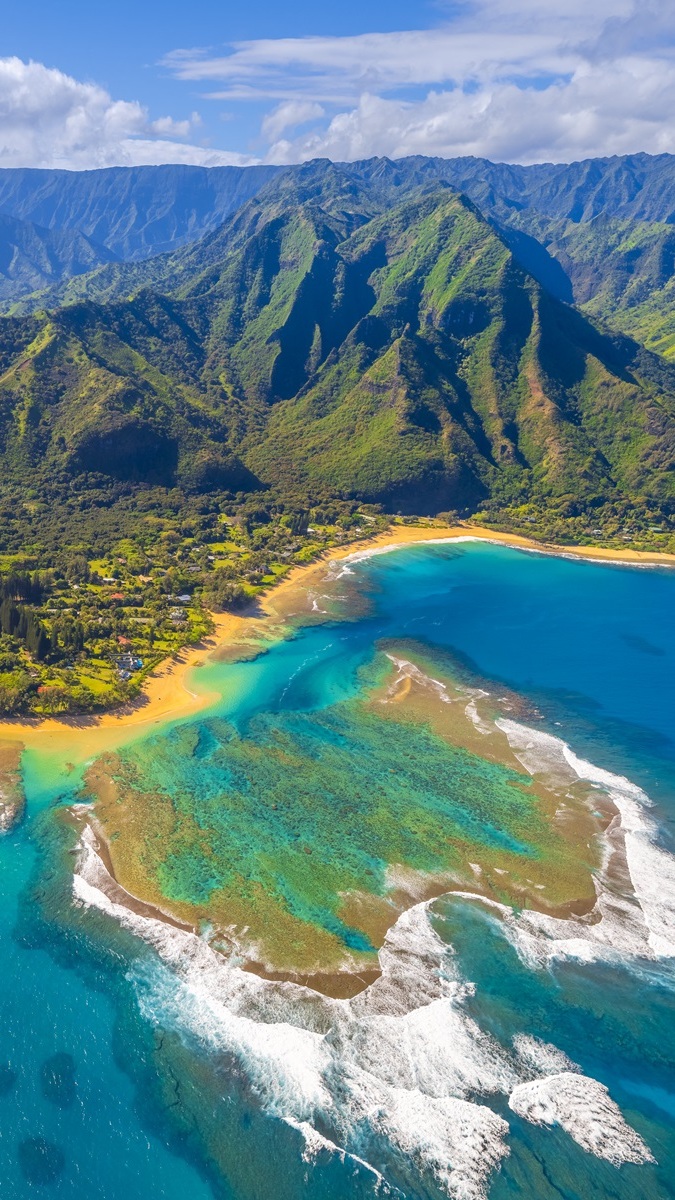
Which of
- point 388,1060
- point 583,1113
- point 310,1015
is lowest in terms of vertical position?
point 583,1113

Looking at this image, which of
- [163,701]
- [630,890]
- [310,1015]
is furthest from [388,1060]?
[163,701]

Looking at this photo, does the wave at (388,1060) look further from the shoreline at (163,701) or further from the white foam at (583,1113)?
the shoreline at (163,701)

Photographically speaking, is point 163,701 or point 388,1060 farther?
point 163,701

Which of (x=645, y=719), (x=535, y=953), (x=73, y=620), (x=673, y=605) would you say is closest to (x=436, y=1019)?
(x=535, y=953)

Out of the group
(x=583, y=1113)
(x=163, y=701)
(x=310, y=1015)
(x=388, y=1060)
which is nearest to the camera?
(x=583, y=1113)

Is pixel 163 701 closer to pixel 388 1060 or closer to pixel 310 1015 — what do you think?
pixel 310 1015

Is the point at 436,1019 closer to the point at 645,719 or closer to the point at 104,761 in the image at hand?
the point at 104,761

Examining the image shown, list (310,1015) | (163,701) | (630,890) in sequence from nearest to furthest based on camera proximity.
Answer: (310,1015) < (630,890) < (163,701)

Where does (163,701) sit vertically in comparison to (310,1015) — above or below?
above
